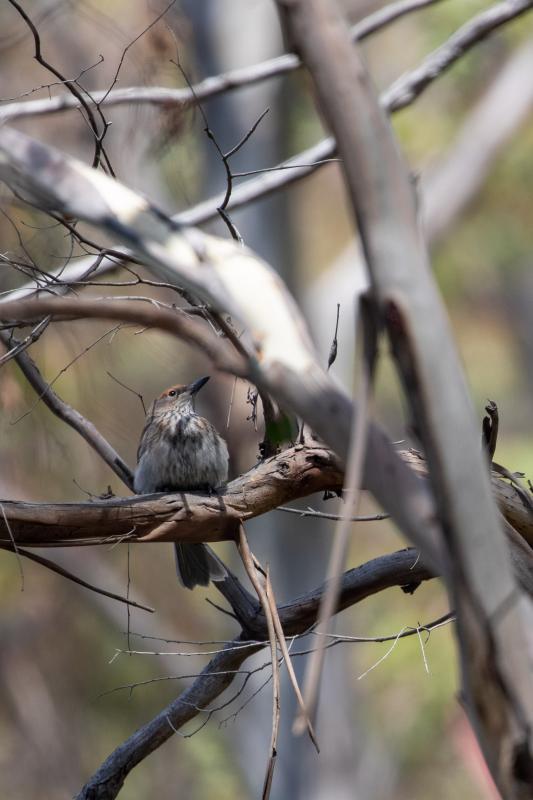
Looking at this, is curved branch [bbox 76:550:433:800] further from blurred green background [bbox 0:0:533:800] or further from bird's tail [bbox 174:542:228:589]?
blurred green background [bbox 0:0:533:800]

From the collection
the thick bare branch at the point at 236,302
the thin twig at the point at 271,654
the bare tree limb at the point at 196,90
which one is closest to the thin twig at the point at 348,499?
the thick bare branch at the point at 236,302

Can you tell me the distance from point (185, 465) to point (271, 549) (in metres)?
5.69

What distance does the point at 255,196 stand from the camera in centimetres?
566

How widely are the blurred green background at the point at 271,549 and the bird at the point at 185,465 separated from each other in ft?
5.58

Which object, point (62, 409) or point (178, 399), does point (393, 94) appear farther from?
point (62, 409)

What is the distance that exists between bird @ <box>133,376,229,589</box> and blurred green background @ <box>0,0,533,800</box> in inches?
67.0

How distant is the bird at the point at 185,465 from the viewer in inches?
177

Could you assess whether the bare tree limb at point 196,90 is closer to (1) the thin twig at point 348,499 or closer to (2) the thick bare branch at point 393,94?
(2) the thick bare branch at point 393,94

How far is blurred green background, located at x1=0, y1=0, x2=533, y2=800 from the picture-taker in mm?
9719

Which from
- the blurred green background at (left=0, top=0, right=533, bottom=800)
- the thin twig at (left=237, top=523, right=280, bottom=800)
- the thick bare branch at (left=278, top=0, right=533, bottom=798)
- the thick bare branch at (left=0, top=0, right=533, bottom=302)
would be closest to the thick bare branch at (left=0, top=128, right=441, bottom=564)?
the thick bare branch at (left=278, top=0, right=533, bottom=798)

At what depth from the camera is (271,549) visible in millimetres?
10227

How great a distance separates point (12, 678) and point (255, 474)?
10120mm

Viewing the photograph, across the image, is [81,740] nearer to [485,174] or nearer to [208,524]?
[485,174]

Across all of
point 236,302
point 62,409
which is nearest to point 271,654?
point 236,302
